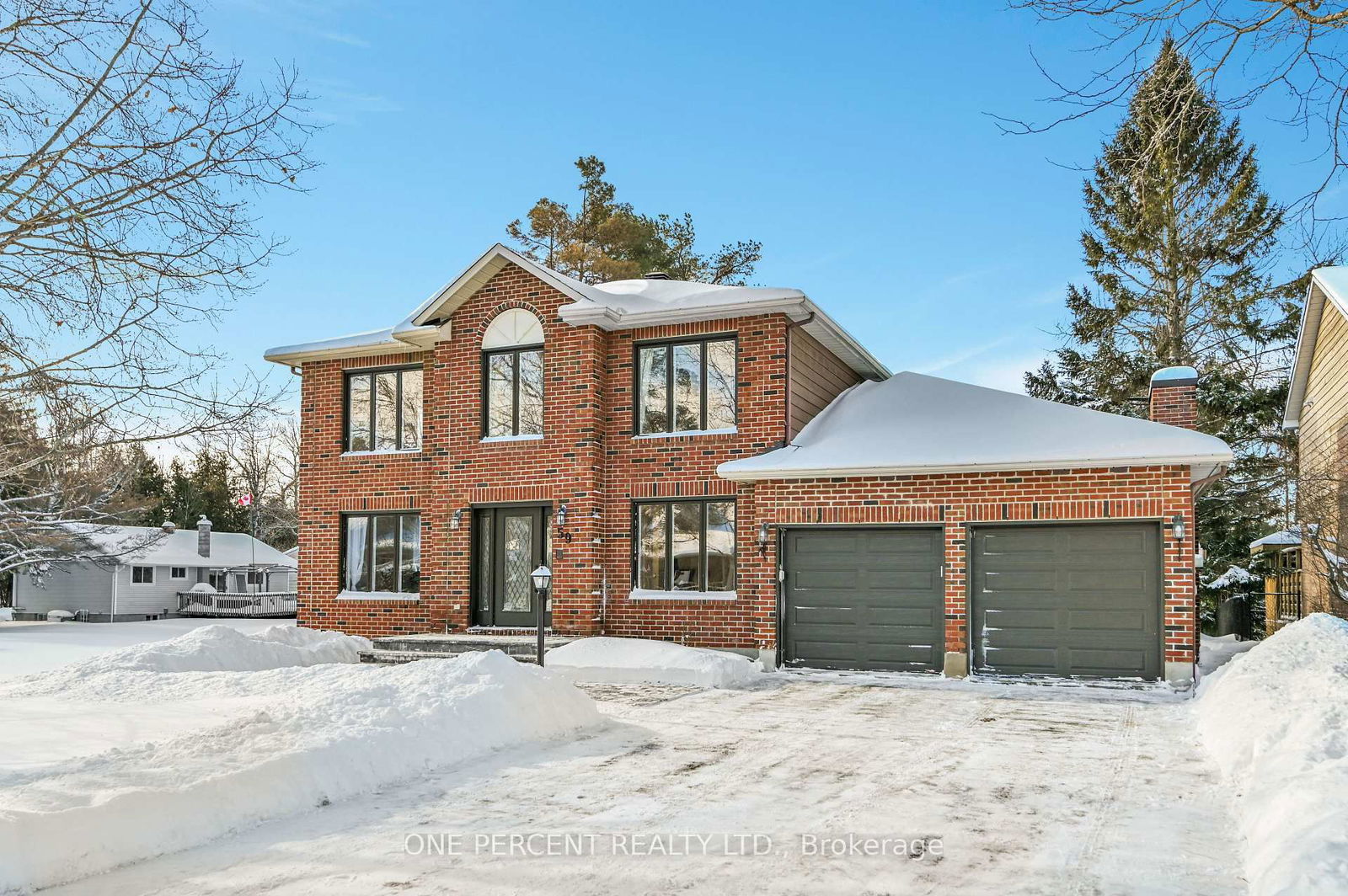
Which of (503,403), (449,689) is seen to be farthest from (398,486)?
(449,689)

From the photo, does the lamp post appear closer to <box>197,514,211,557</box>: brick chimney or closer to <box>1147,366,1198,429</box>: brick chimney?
<box>1147,366,1198,429</box>: brick chimney

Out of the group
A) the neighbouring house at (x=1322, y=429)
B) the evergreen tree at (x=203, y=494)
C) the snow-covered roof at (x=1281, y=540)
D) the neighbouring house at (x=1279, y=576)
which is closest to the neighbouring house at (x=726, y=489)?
the neighbouring house at (x=1322, y=429)

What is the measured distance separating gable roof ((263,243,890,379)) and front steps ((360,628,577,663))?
16.1 ft

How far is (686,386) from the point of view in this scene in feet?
52.6

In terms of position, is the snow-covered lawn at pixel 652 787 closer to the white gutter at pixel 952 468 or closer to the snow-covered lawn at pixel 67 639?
Result: the white gutter at pixel 952 468

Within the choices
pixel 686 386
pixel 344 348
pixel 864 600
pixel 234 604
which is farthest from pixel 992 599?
pixel 234 604

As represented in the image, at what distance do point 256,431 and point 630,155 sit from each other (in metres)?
26.3

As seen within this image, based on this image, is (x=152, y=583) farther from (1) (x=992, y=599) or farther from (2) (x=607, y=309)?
(1) (x=992, y=599)

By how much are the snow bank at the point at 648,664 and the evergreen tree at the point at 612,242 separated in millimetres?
19259

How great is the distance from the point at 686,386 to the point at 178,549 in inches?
1120

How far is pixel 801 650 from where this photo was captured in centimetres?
1405

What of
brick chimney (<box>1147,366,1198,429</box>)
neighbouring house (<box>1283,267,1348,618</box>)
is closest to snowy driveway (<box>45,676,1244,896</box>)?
brick chimney (<box>1147,366,1198,429</box>)

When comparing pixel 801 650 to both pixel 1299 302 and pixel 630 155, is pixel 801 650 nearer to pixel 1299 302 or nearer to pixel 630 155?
pixel 1299 302

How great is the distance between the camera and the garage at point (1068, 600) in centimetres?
1246
